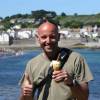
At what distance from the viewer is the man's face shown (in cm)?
457

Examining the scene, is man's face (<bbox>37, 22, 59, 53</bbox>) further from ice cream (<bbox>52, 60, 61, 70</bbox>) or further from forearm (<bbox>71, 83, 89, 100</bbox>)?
forearm (<bbox>71, 83, 89, 100</bbox>)

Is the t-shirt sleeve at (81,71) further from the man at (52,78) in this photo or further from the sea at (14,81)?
the sea at (14,81)

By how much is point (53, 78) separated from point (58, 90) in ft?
0.65

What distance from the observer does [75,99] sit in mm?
4555

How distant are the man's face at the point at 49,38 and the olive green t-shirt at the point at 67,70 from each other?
0.11 meters

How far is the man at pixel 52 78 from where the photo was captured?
4.50 meters

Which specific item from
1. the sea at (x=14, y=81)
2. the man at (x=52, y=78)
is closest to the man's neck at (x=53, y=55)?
the man at (x=52, y=78)

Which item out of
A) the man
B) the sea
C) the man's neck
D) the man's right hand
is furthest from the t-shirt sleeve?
the sea

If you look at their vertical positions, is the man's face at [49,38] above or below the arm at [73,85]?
above

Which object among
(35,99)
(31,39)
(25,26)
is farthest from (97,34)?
(35,99)

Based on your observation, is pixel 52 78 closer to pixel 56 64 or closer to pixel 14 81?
pixel 56 64

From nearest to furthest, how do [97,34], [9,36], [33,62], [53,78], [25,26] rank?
[53,78] < [33,62] < [9,36] < [97,34] < [25,26]

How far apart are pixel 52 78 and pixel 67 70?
0.44 feet

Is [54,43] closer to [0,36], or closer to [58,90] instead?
[58,90]
